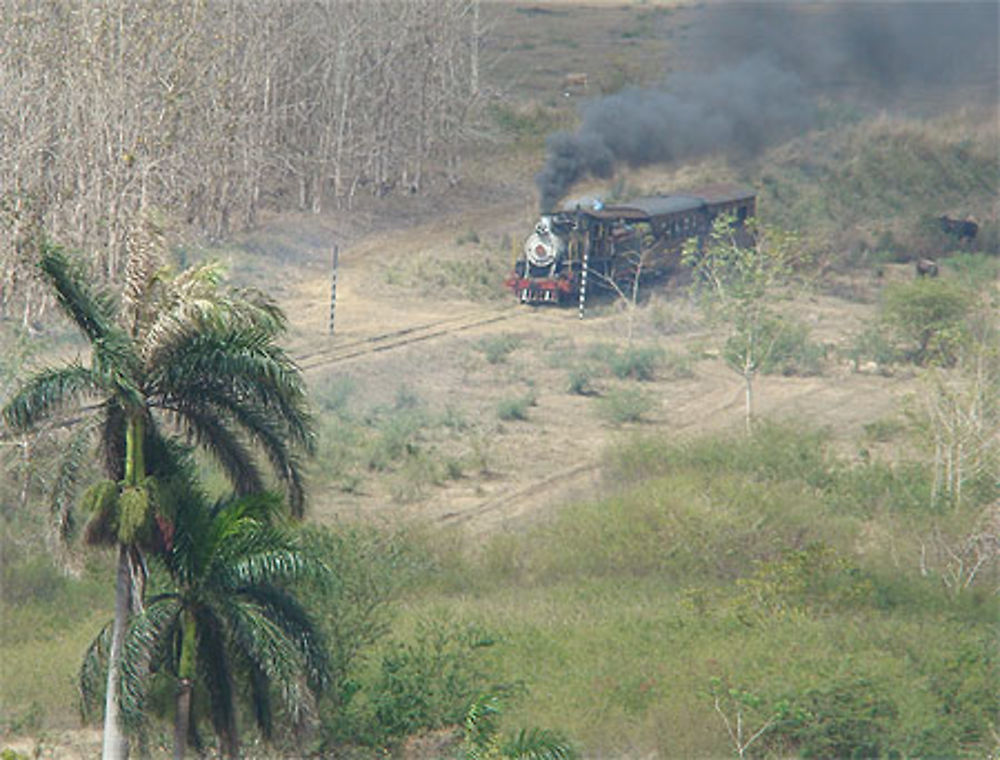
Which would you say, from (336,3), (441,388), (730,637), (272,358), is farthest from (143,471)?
(336,3)

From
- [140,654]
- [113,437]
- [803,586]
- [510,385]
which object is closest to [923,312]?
[510,385]

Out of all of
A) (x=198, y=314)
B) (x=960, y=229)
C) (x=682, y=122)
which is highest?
(x=682, y=122)

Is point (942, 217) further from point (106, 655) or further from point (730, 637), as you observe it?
point (106, 655)

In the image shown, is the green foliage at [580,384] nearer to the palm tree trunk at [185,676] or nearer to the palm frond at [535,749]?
the palm frond at [535,749]

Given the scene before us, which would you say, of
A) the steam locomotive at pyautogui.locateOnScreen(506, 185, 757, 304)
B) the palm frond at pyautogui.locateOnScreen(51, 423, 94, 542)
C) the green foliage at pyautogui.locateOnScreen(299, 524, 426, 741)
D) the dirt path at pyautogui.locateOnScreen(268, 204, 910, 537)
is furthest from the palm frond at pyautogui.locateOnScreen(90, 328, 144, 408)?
the steam locomotive at pyautogui.locateOnScreen(506, 185, 757, 304)

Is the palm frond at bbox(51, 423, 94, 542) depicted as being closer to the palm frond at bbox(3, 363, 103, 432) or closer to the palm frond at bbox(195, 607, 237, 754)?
the palm frond at bbox(3, 363, 103, 432)

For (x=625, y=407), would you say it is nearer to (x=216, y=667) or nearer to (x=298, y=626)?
(x=298, y=626)

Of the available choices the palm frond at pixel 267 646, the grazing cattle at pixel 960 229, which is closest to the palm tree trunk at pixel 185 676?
the palm frond at pixel 267 646
